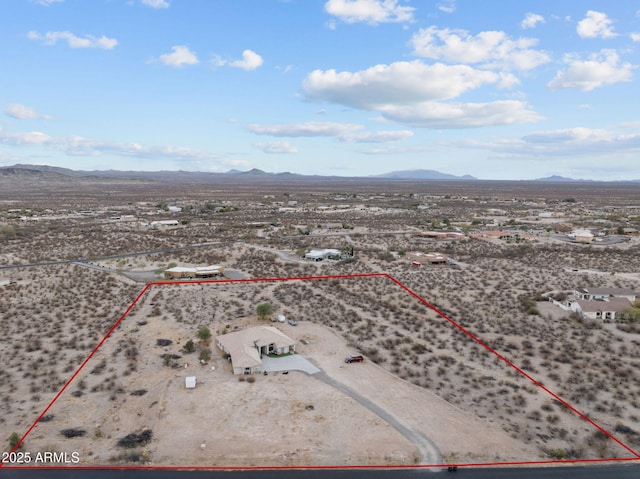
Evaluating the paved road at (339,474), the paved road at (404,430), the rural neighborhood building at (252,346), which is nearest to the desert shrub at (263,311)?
the rural neighborhood building at (252,346)

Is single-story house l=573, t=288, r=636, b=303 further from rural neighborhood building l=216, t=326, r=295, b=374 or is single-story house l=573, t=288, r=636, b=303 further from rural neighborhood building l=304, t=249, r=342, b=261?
rural neighborhood building l=304, t=249, r=342, b=261

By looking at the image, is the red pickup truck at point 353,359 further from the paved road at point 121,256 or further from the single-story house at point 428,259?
the paved road at point 121,256

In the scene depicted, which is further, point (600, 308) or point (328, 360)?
point (600, 308)

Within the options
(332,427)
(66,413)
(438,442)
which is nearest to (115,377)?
(66,413)

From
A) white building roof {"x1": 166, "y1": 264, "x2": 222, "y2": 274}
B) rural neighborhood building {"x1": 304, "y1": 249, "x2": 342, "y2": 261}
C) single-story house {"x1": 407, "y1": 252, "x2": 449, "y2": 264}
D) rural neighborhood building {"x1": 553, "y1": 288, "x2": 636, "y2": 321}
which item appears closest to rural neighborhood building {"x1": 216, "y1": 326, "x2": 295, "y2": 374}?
white building roof {"x1": 166, "y1": 264, "x2": 222, "y2": 274}

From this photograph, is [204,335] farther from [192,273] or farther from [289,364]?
[192,273]

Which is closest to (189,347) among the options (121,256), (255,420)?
(255,420)

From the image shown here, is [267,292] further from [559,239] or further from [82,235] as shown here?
[559,239]
